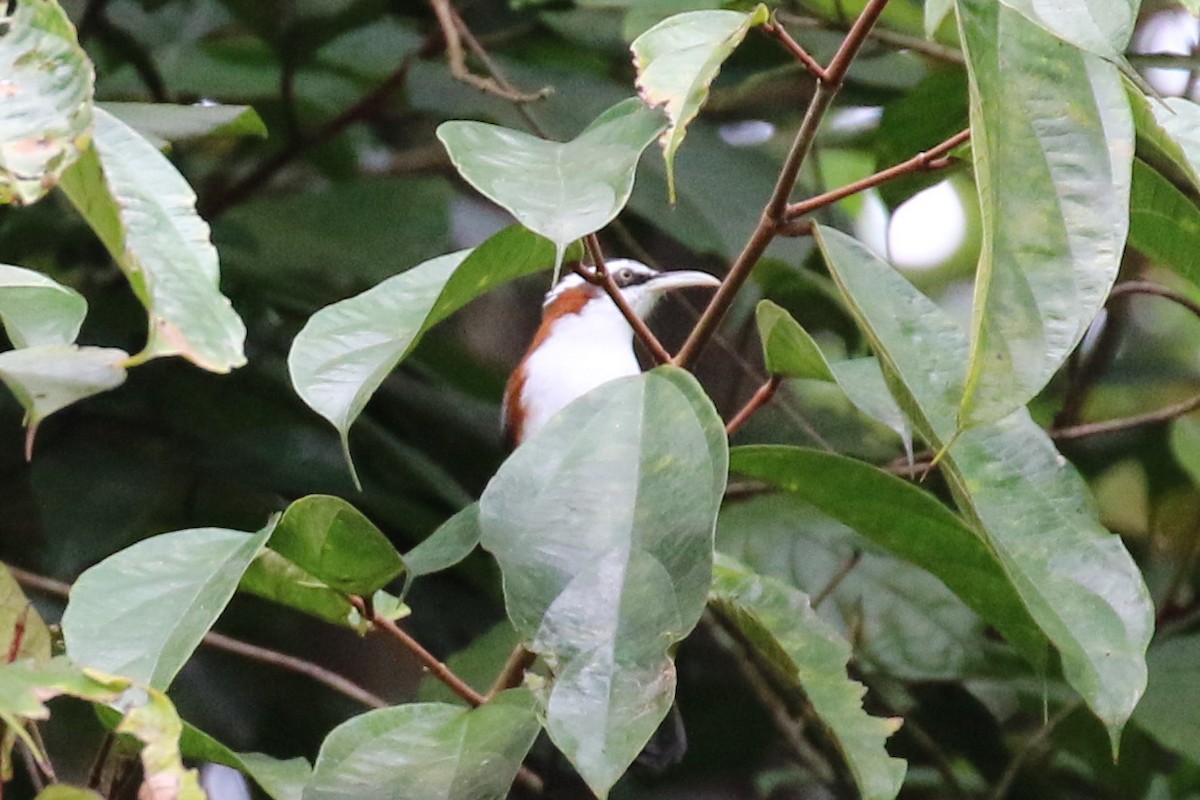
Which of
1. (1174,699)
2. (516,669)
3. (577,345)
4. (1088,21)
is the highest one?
(1088,21)

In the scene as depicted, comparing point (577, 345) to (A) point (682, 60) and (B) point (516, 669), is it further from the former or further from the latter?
(A) point (682, 60)

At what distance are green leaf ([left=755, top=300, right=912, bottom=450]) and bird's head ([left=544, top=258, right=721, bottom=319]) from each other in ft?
3.87

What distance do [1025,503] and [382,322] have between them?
0.61 m

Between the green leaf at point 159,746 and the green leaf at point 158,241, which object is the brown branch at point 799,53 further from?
the green leaf at point 159,746

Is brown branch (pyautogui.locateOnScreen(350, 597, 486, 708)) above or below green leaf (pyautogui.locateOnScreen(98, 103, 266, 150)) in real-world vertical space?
below

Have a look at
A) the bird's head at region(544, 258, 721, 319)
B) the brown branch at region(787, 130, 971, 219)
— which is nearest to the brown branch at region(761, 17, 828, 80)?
the brown branch at region(787, 130, 971, 219)

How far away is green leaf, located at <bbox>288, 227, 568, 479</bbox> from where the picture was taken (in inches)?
48.5

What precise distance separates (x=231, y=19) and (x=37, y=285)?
2.84 metres

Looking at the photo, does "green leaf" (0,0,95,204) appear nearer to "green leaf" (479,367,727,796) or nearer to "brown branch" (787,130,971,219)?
"green leaf" (479,367,727,796)

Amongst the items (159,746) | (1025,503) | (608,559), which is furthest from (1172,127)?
(159,746)

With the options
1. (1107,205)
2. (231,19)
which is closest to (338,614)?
(1107,205)

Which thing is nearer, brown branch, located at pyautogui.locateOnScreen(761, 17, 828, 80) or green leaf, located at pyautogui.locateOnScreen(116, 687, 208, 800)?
green leaf, located at pyautogui.locateOnScreen(116, 687, 208, 800)

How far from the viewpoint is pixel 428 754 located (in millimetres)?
1298

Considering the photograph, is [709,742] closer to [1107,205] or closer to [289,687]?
[289,687]
